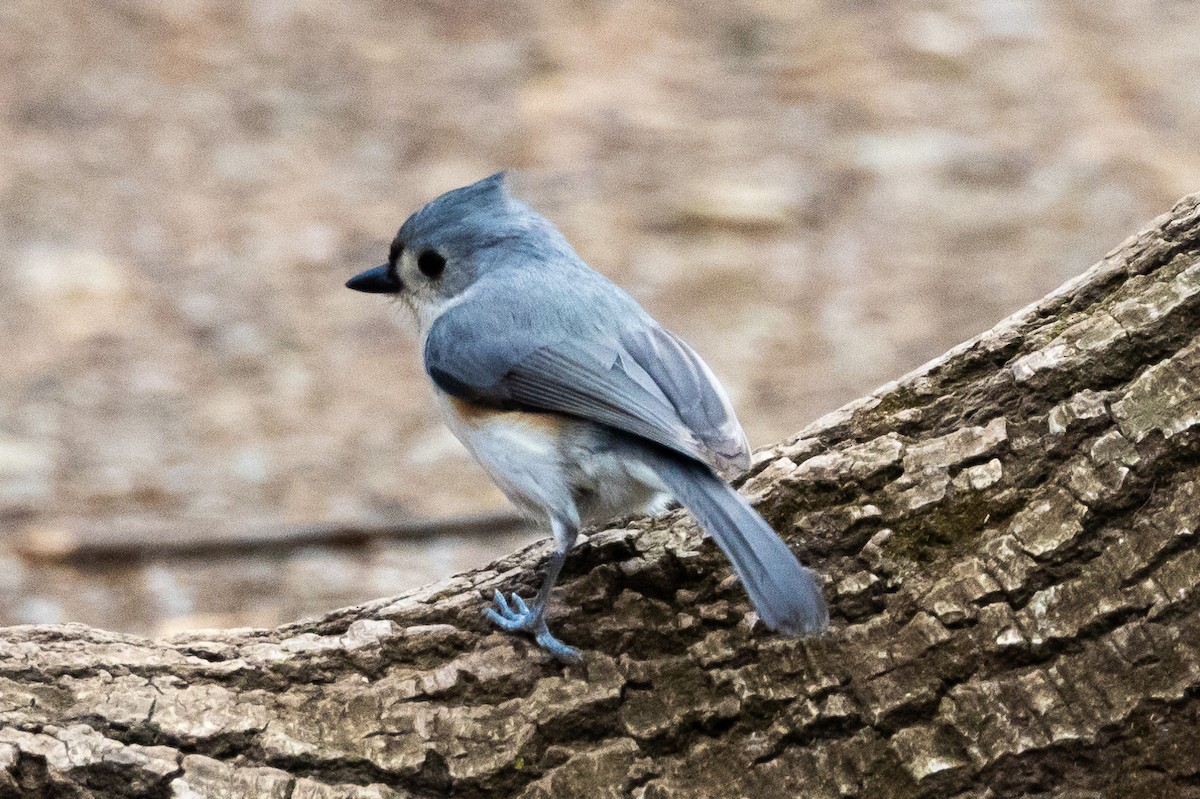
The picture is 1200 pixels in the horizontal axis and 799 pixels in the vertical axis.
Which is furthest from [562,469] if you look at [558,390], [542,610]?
[542,610]

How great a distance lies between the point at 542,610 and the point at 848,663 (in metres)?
0.54

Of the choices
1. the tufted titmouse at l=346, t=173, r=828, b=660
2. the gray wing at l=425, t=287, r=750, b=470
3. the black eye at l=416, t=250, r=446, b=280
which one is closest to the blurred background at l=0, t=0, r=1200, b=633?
the black eye at l=416, t=250, r=446, b=280

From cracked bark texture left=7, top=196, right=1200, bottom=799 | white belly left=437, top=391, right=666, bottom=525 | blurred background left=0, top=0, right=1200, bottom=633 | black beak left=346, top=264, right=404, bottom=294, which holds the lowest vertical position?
cracked bark texture left=7, top=196, right=1200, bottom=799

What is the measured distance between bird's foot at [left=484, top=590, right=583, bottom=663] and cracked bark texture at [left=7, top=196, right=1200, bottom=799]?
0.07ft

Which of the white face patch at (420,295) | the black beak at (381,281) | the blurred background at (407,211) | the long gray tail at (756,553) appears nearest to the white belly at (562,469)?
the long gray tail at (756,553)

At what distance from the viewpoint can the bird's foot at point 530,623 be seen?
2.39 meters

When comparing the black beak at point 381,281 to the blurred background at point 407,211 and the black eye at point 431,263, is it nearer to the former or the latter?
the black eye at point 431,263

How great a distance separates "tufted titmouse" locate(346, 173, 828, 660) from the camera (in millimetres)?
2559

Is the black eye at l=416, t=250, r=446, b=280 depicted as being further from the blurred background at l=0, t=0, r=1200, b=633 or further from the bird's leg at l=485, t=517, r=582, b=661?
the blurred background at l=0, t=0, r=1200, b=633

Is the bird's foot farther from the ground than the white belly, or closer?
closer

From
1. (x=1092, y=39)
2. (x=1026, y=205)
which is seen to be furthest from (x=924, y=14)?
(x=1026, y=205)

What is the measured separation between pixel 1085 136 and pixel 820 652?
537 centimetres

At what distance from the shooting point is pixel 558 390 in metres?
2.93

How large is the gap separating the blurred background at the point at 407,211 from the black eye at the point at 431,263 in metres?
1.62
